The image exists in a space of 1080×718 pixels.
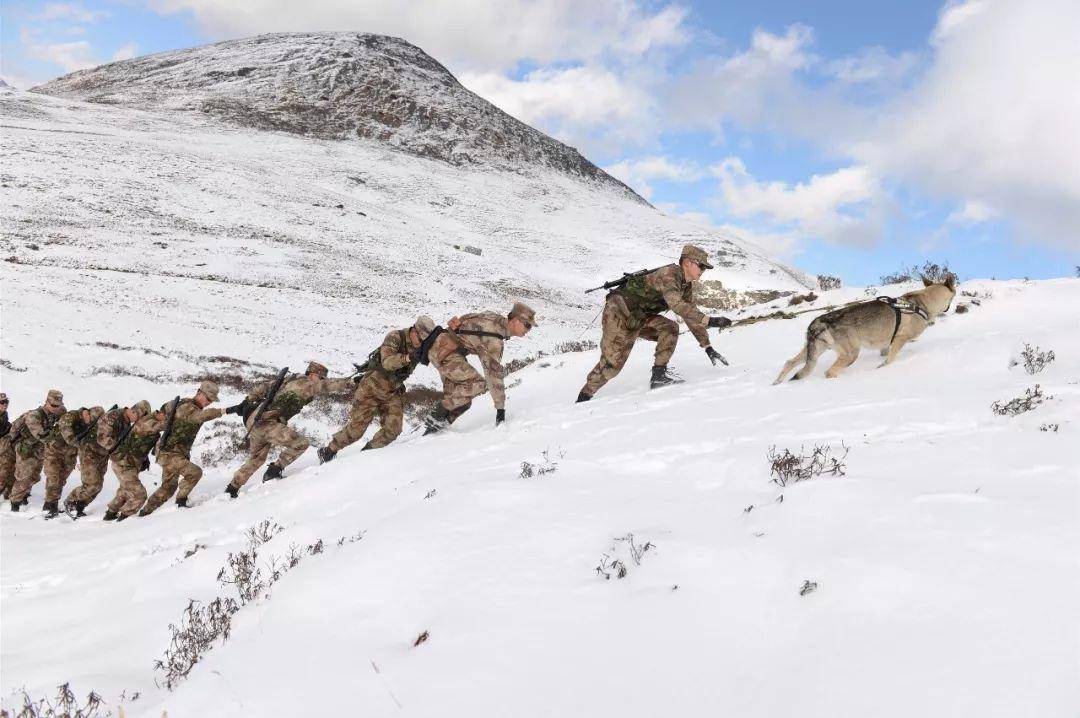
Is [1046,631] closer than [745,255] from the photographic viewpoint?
Yes

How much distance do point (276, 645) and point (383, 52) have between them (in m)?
108

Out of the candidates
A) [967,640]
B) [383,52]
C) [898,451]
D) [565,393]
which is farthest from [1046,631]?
[383,52]

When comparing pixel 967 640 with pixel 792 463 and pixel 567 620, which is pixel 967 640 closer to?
pixel 567 620

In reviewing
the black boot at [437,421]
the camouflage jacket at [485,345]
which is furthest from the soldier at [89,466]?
the camouflage jacket at [485,345]

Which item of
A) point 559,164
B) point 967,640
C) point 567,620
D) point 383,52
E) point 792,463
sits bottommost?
point 567,620

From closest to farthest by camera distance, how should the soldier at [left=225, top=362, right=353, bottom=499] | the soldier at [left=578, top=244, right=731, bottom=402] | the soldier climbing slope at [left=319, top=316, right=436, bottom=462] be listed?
the soldier at [left=578, top=244, right=731, bottom=402] < the soldier climbing slope at [left=319, top=316, right=436, bottom=462] < the soldier at [left=225, top=362, right=353, bottom=499]

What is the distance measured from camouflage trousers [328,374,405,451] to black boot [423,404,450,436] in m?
0.47

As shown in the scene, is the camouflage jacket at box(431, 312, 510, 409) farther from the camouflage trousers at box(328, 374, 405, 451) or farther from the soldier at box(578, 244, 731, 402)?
the soldier at box(578, 244, 731, 402)

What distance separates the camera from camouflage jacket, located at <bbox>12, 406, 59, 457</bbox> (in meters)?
10.7

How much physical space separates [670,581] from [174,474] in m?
9.27

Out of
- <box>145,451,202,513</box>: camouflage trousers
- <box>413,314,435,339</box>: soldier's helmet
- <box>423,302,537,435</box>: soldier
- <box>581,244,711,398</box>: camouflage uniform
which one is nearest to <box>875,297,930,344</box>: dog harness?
<box>581,244,711,398</box>: camouflage uniform

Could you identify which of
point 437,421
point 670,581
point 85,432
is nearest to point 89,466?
point 85,432

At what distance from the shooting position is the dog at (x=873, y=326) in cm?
725

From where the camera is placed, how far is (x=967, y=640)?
205cm
